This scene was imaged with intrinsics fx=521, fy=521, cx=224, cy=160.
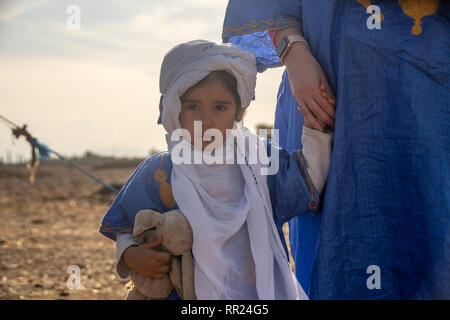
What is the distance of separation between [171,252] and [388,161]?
1.00 meters

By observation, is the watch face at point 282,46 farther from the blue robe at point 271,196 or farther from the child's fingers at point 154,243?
the child's fingers at point 154,243

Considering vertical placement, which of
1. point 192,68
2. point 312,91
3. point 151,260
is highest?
point 192,68

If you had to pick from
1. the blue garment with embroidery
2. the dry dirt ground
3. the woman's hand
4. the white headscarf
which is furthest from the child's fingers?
the woman's hand

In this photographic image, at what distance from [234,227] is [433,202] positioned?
0.83 meters

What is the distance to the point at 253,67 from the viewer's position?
248cm

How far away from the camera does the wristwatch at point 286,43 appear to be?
238 cm

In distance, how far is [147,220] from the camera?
2158mm

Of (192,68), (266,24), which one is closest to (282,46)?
(266,24)

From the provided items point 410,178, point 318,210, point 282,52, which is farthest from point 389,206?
point 282,52

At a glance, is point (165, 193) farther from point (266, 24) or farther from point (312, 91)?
point (266, 24)

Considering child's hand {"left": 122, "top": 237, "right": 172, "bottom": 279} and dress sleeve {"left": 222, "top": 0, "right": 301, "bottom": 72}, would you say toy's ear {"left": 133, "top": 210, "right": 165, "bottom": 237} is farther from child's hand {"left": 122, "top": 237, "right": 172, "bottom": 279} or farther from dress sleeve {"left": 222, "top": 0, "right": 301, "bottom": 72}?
dress sleeve {"left": 222, "top": 0, "right": 301, "bottom": 72}

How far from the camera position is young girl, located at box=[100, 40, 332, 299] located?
216 centimetres

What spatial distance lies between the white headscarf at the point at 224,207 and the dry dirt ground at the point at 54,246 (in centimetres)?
60

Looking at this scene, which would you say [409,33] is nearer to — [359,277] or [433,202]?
[433,202]
